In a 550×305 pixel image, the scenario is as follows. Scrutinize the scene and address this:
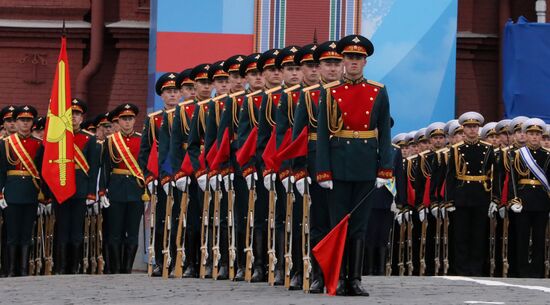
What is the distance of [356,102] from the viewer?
39.9 ft

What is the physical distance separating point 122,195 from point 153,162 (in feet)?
6.51

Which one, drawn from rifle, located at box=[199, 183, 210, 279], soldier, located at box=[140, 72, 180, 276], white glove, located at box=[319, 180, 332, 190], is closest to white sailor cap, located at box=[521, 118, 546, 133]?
soldier, located at box=[140, 72, 180, 276]

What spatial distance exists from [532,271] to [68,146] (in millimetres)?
4785

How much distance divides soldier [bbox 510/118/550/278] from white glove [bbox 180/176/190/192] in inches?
156

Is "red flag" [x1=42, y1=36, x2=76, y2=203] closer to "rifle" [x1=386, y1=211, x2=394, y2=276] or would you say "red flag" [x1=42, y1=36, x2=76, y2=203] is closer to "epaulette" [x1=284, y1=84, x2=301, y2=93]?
"rifle" [x1=386, y1=211, x2=394, y2=276]

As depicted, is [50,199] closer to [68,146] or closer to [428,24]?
[68,146]

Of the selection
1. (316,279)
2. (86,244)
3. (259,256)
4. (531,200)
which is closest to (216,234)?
(259,256)

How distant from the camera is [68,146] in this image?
1789cm

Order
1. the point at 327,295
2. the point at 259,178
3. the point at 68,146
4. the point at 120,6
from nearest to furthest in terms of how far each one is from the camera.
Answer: the point at 327,295 → the point at 259,178 → the point at 68,146 → the point at 120,6

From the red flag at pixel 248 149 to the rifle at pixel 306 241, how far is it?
4.92 feet

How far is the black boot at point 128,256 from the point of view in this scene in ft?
59.6

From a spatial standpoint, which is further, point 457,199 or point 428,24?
point 428,24

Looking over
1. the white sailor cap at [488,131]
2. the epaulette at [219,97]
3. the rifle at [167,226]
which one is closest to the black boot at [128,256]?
the rifle at [167,226]

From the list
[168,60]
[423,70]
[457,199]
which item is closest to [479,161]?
[457,199]
